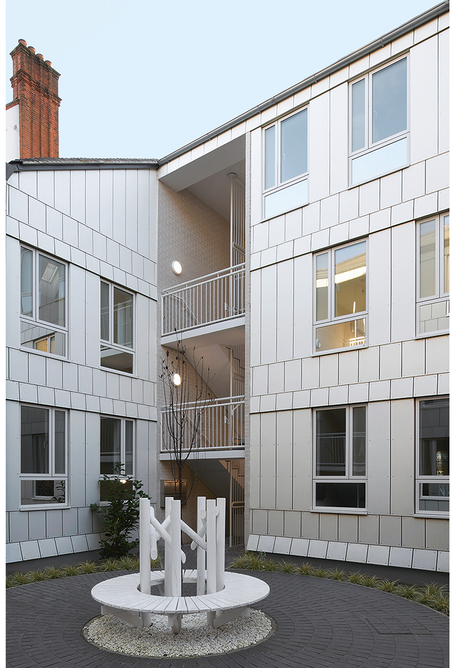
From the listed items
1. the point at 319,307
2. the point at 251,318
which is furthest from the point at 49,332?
the point at 319,307

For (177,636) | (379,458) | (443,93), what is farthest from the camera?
(379,458)

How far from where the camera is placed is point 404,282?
9.15m

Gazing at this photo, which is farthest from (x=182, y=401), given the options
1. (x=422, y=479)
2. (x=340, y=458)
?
(x=422, y=479)

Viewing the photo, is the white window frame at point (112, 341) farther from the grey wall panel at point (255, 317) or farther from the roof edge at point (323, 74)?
the roof edge at point (323, 74)

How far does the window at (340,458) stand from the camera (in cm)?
939

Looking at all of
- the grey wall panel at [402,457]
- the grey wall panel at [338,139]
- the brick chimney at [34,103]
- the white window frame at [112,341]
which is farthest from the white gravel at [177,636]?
the brick chimney at [34,103]

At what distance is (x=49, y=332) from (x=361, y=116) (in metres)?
7.05

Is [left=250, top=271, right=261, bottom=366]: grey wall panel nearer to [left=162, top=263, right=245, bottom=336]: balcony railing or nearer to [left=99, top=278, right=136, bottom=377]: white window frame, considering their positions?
[left=162, top=263, right=245, bottom=336]: balcony railing

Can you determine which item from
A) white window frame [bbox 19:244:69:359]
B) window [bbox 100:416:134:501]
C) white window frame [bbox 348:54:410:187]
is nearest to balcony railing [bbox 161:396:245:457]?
window [bbox 100:416:134:501]

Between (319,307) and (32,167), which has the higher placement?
(32,167)

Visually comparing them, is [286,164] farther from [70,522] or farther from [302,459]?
[70,522]

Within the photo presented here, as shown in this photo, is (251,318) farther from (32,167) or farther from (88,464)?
(32,167)

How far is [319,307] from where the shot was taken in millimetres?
10383

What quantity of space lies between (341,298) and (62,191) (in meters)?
5.89
